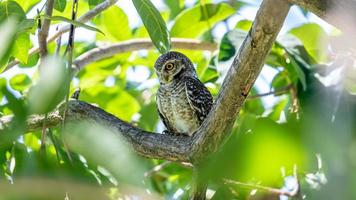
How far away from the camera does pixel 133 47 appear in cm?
500

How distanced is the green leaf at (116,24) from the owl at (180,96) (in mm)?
381

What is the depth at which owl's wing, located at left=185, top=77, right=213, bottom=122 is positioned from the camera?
459 cm

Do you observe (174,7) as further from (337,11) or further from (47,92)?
(47,92)

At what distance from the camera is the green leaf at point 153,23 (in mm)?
2334

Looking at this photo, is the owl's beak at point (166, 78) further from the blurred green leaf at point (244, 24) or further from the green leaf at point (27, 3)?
the green leaf at point (27, 3)

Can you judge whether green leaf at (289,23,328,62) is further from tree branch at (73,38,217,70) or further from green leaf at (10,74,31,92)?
green leaf at (10,74,31,92)

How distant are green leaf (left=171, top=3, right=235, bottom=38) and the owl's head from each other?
20cm

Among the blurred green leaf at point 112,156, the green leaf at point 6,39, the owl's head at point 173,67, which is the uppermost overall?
the green leaf at point 6,39

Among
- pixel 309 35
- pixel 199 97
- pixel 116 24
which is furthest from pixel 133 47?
pixel 309 35

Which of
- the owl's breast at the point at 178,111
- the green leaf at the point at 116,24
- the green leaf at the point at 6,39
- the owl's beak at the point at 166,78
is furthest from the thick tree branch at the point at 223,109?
the owl's beak at the point at 166,78

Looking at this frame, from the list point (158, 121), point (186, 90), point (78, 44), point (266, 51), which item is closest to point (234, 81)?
point (266, 51)

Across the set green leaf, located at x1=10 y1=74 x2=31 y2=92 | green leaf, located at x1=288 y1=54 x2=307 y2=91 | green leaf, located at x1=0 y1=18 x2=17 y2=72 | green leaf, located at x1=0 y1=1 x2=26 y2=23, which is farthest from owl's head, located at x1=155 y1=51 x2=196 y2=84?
green leaf, located at x1=0 y1=18 x2=17 y2=72

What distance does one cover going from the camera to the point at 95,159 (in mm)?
848

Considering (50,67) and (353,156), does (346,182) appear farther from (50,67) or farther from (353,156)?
(50,67)
